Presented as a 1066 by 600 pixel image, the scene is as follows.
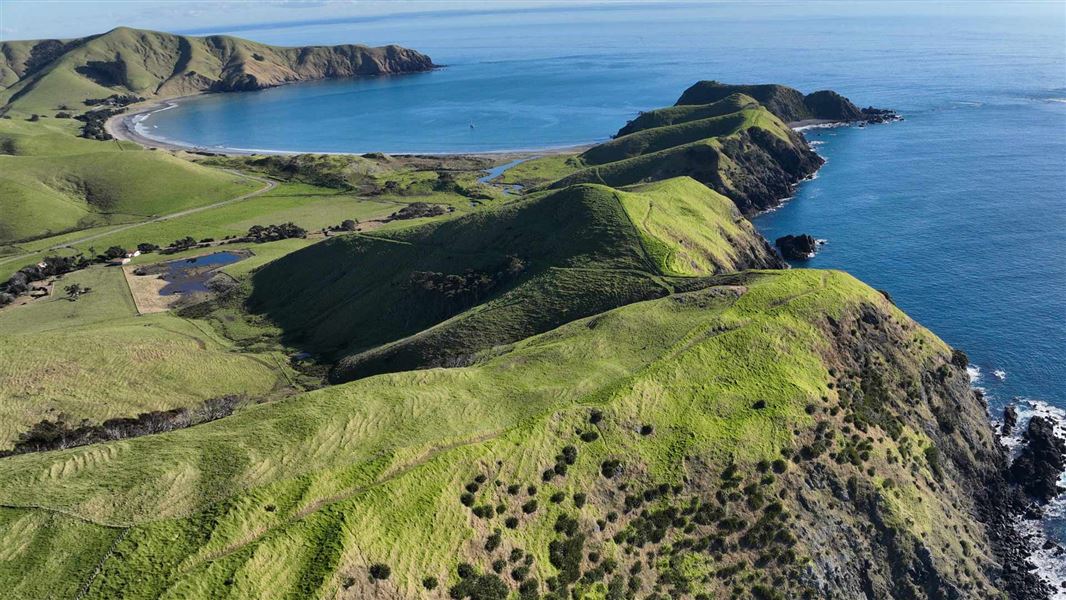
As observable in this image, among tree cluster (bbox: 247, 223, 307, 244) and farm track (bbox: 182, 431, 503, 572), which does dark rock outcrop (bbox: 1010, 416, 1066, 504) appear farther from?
tree cluster (bbox: 247, 223, 307, 244)

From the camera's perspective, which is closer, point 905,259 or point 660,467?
point 660,467

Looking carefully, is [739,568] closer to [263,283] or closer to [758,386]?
[758,386]

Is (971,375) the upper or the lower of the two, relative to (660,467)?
lower

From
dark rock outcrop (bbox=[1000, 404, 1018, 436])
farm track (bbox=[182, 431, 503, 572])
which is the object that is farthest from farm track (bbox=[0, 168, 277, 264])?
dark rock outcrop (bbox=[1000, 404, 1018, 436])

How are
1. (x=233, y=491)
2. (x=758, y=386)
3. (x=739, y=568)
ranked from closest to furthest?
(x=233, y=491) → (x=739, y=568) → (x=758, y=386)

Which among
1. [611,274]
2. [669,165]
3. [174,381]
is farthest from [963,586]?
[669,165]

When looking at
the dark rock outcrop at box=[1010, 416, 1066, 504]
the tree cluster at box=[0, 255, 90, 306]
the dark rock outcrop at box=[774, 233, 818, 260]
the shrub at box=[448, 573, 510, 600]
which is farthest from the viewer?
the dark rock outcrop at box=[774, 233, 818, 260]

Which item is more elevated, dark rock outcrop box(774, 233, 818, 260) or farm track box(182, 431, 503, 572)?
farm track box(182, 431, 503, 572)
